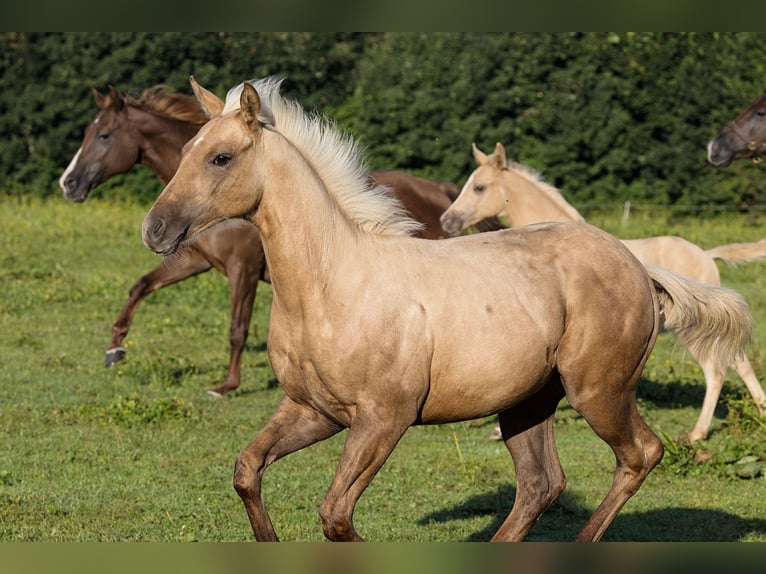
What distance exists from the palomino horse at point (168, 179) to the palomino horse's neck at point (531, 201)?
1.27m

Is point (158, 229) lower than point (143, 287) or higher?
higher

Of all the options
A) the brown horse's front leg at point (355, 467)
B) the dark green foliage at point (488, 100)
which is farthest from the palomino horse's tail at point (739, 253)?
the dark green foliage at point (488, 100)

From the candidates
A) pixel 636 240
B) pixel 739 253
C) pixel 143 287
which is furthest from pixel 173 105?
pixel 739 253

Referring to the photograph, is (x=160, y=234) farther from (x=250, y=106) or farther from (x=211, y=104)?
(x=211, y=104)

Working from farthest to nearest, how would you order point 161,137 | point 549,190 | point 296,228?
1. point 161,137
2. point 549,190
3. point 296,228

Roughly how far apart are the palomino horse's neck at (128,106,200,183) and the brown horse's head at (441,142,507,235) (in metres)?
2.63

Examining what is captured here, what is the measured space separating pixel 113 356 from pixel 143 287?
0.74m

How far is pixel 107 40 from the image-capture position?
19.9 m

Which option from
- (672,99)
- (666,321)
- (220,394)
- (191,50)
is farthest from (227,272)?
(672,99)

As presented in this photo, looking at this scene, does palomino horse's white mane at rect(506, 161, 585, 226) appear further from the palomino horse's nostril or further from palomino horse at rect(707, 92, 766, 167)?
the palomino horse's nostril

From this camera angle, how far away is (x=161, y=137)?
10.7m

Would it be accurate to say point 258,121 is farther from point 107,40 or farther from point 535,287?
point 107,40

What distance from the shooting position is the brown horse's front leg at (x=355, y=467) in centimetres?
448

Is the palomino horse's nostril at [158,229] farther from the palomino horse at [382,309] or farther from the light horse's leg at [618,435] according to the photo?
the light horse's leg at [618,435]
